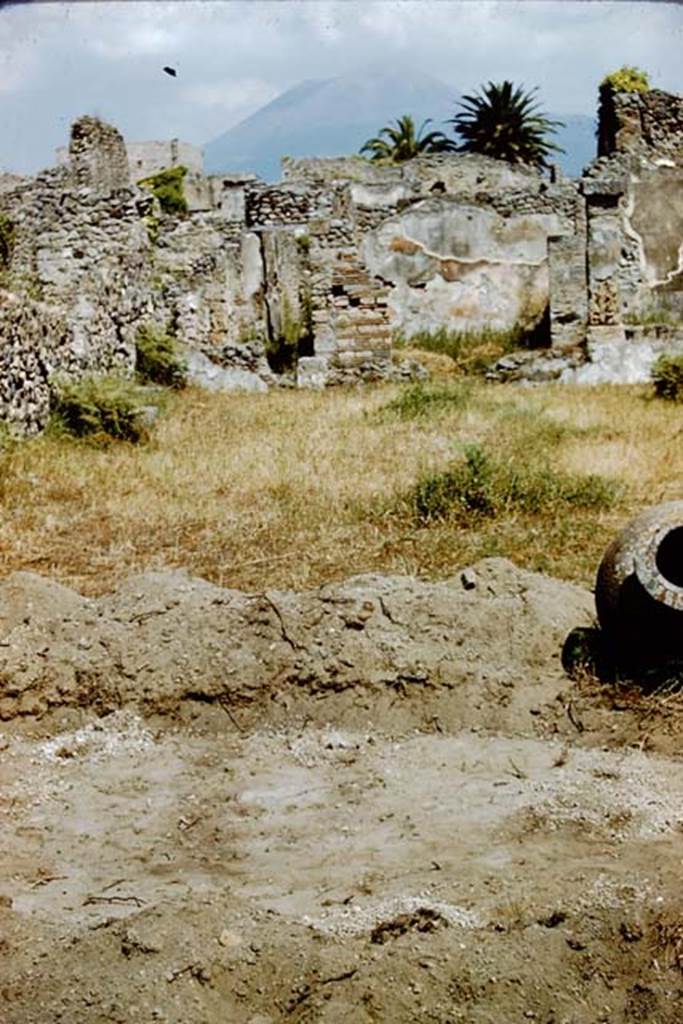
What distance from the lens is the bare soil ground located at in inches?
133

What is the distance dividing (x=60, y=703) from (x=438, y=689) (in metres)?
1.80

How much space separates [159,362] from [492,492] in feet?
23.7

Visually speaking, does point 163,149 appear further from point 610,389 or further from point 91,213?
point 610,389

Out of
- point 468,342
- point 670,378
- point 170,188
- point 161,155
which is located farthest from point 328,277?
point 161,155

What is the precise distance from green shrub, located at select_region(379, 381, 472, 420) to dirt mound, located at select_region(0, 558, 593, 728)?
649 cm

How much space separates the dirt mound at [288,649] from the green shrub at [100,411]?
5.24 metres

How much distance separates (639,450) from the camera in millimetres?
10602

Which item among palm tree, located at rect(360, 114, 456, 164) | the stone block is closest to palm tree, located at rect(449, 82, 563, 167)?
palm tree, located at rect(360, 114, 456, 164)

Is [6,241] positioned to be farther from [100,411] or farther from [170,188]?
[170,188]

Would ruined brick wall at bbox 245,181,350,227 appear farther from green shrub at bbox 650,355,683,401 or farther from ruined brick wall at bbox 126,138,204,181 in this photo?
ruined brick wall at bbox 126,138,204,181

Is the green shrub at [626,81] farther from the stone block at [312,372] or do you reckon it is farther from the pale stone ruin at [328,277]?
the stone block at [312,372]

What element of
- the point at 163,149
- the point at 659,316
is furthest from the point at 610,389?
the point at 163,149

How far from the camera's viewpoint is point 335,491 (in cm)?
925

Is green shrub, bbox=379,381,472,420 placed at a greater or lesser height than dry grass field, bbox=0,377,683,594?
greater
